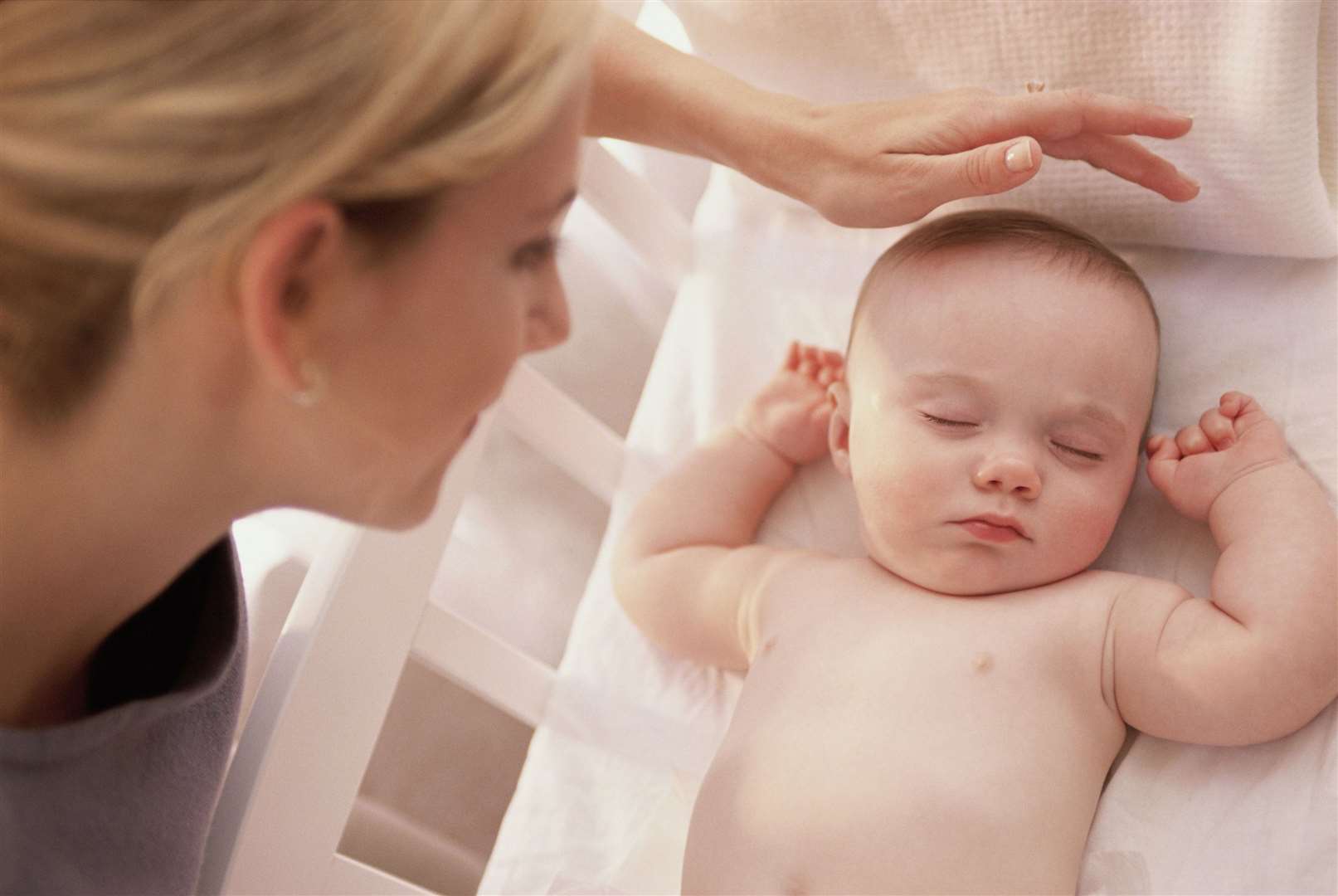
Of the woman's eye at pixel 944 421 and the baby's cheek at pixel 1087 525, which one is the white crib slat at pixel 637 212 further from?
the baby's cheek at pixel 1087 525

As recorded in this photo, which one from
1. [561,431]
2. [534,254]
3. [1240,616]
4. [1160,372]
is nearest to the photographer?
[534,254]

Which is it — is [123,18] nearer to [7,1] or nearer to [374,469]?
[7,1]

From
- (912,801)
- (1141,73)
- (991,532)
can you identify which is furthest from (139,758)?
(1141,73)

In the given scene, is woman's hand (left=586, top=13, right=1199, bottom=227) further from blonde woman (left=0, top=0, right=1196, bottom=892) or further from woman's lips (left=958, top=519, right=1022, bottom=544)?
blonde woman (left=0, top=0, right=1196, bottom=892)

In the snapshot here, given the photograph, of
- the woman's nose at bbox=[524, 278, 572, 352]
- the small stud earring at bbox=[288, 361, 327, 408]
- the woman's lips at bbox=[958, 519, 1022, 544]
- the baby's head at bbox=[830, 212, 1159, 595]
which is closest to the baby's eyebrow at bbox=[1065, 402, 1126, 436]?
the baby's head at bbox=[830, 212, 1159, 595]

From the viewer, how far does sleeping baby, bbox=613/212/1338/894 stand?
0.93m

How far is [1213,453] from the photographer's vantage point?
105 centimetres

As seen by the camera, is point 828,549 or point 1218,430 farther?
point 828,549

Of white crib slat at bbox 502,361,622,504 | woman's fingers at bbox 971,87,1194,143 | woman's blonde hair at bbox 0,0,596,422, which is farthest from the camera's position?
white crib slat at bbox 502,361,622,504

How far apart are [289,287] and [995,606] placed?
676 millimetres

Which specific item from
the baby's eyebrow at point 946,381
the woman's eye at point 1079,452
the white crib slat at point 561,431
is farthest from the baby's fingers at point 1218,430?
the white crib slat at point 561,431

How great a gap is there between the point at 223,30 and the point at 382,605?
60 cm

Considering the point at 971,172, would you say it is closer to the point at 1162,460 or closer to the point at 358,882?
the point at 1162,460

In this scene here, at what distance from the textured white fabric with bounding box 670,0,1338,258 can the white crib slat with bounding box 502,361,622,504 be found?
1.38 ft
